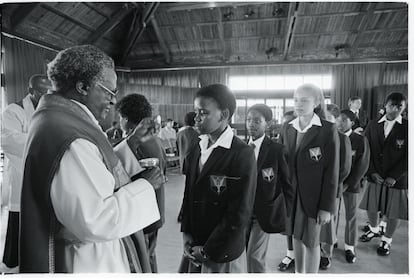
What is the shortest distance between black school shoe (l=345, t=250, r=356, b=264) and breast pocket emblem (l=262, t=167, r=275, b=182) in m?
1.25

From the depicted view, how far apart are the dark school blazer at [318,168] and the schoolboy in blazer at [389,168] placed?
A: 0.88 meters

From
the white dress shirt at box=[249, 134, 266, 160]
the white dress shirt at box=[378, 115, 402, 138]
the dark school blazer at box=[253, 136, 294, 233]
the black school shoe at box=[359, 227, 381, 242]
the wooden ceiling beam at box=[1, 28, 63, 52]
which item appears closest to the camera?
the dark school blazer at box=[253, 136, 294, 233]

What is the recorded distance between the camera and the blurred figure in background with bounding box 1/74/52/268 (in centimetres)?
175

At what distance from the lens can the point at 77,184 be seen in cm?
73

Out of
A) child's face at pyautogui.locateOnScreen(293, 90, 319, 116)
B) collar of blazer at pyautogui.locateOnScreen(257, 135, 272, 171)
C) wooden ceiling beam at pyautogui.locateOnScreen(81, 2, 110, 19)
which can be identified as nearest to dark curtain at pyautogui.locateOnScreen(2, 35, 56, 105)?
wooden ceiling beam at pyautogui.locateOnScreen(81, 2, 110, 19)

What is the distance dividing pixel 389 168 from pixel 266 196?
1.40 metres

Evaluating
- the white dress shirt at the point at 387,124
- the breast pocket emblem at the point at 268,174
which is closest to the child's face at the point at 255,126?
the breast pocket emblem at the point at 268,174

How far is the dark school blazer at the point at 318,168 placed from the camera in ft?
5.48

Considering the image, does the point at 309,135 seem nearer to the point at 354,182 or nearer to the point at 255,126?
the point at 255,126

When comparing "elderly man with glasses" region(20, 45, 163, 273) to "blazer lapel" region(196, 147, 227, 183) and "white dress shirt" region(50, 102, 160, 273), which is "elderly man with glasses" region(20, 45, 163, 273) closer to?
"white dress shirt" region(50, 102, 160, 273)

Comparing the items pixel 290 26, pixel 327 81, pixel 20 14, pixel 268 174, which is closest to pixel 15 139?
pixel 20 14

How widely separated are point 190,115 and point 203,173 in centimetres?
209

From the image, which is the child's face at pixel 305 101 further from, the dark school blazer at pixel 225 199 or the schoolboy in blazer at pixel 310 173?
the dark school blazer at pixel 225 199

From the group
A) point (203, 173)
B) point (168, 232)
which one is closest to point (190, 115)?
point (168, 232)
